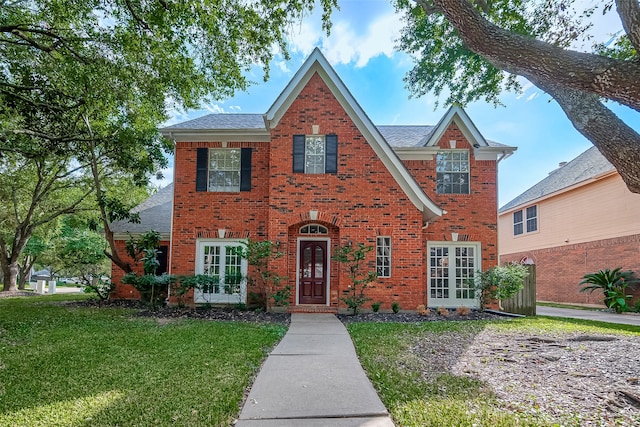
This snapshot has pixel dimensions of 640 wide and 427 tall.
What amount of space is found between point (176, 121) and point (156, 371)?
36.2 ft

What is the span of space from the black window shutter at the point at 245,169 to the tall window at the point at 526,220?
16.8 metres

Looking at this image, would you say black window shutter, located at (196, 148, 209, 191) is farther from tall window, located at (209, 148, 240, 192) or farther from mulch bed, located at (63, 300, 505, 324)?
mulch bed, located at (63, 300, 505, 324)

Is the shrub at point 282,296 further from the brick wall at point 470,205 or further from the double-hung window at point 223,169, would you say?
the brick wall at point 470,205

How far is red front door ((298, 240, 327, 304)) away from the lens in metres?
11.3

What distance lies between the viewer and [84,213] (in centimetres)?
2127

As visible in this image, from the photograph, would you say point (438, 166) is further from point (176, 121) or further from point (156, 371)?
point (156, 371)


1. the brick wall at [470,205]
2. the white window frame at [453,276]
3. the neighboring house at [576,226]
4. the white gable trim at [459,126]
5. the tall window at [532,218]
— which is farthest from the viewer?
the tall window at [532,218]

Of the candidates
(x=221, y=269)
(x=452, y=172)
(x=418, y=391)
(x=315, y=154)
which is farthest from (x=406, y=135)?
(x=418, y=391)

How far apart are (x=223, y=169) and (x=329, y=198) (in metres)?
3.82

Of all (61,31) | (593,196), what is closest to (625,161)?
(61,31)

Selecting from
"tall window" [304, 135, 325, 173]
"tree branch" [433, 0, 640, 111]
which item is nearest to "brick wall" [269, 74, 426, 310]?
"tall window" [304, 135, 325, 173]

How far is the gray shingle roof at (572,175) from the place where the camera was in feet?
54.0

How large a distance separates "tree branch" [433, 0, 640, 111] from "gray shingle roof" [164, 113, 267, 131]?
7967 millimetres

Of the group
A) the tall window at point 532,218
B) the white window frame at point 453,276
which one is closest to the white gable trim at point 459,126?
the white window frame at point 453,276
